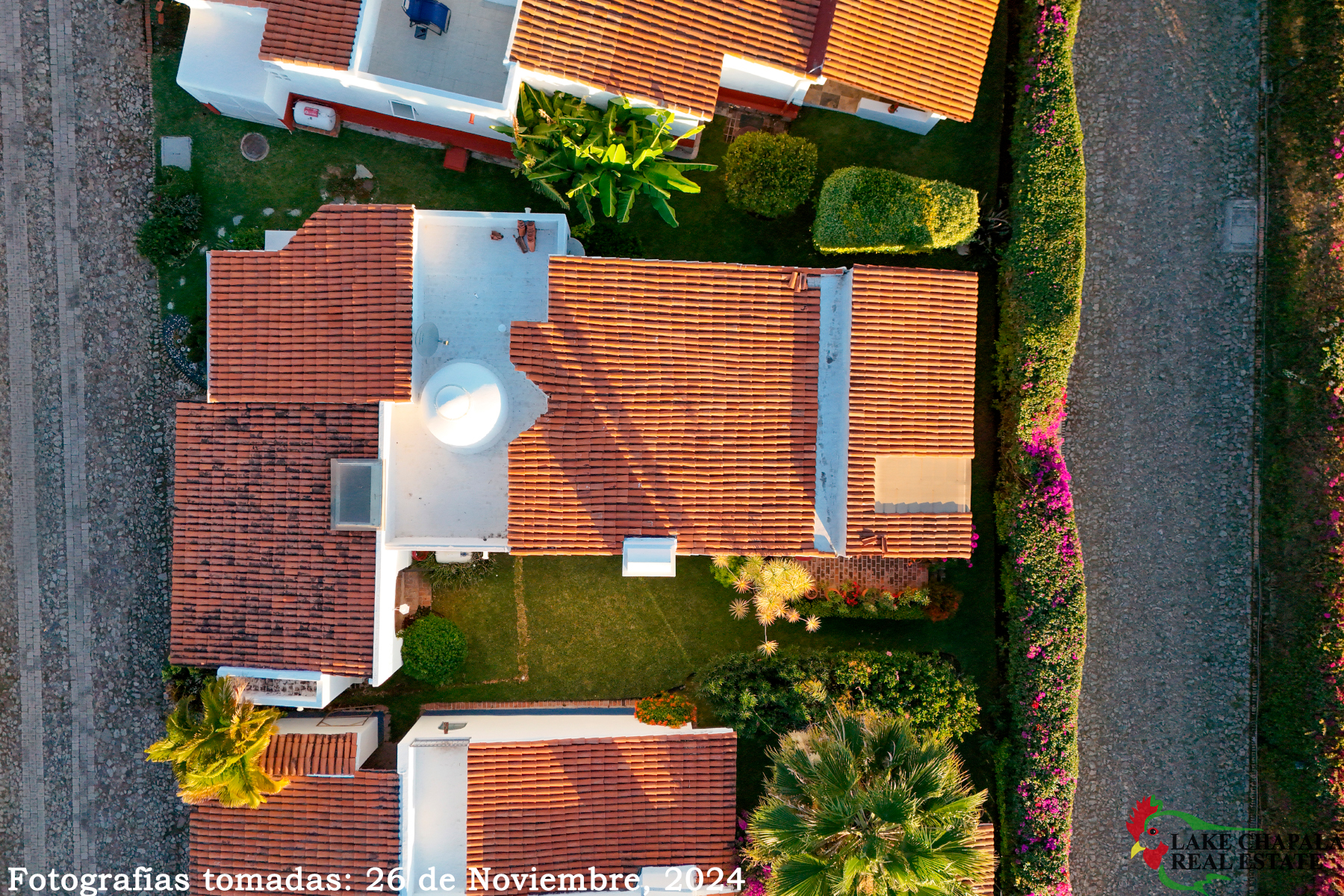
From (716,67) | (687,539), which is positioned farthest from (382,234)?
(687,539)

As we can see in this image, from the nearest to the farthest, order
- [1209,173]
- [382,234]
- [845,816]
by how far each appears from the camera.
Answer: [845,816] → [382,234] → [1209,173]

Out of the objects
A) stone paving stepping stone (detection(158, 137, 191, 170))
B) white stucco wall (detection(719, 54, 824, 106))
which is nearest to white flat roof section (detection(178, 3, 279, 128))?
stone paving stepping stone (detection(158, 137, 191, 170))

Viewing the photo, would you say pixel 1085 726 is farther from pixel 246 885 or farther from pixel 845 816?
pixel 246 885

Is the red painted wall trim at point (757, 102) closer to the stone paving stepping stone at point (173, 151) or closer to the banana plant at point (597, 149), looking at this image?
the banana plant at point (597, 149)

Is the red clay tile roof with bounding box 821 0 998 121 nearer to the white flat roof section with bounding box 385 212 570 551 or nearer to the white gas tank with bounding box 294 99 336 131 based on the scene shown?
the white flat roof section with bounding box 385 212 570 551

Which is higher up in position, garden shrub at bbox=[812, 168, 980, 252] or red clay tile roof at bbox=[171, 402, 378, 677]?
garden shrub at bbox=[812, 168, 980, 252]
